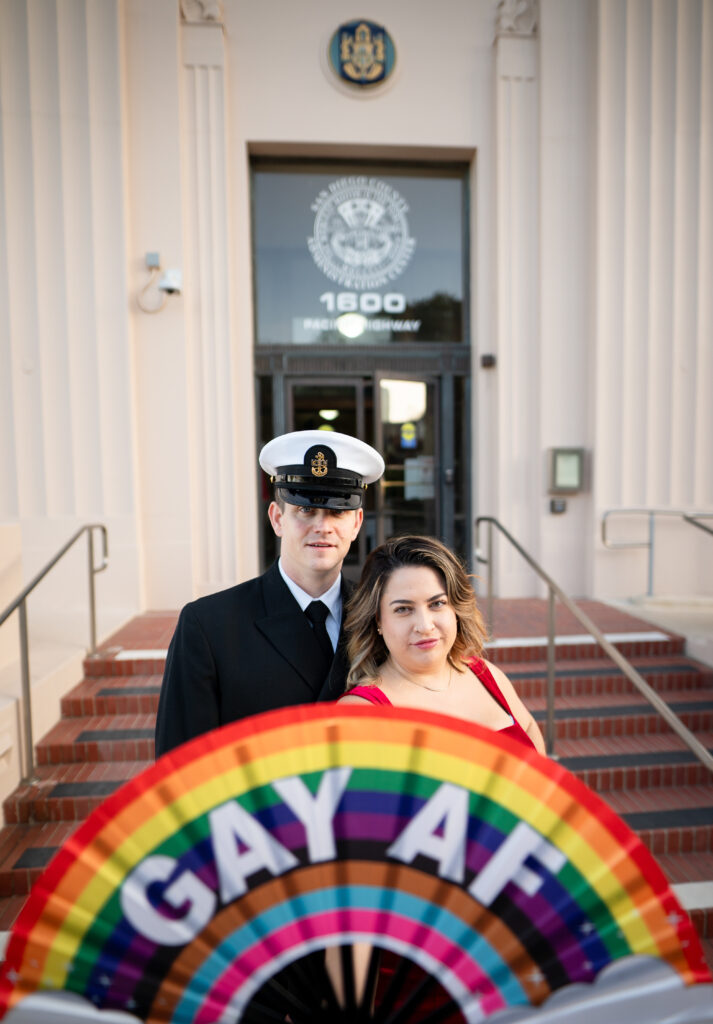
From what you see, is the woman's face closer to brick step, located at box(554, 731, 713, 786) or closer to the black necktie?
the black necktie

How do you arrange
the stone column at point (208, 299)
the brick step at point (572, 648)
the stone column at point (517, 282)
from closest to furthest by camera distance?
the brick step at point (572, 648), the stone column at point (208, 299), the stone column at point (517, 282)

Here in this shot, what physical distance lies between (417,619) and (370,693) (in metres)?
0.17

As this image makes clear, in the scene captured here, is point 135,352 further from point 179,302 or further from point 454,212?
point 454,212

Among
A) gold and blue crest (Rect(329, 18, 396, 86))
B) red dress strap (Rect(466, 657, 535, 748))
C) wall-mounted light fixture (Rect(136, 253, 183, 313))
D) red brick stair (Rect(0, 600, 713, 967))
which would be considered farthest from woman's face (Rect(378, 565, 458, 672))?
gold and blue crest (Rect(329, 18, 396, 86))

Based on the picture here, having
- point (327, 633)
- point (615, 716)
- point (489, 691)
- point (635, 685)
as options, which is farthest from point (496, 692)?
point (615, 716)

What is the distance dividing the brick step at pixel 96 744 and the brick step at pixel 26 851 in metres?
0.38

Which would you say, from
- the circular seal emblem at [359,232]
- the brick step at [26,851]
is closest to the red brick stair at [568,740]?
the brick step at [26,851]

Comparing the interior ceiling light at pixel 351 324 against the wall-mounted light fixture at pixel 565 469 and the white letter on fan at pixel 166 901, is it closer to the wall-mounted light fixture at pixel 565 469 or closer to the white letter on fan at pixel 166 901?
the wall-mounted light fixture at pixel 565 469

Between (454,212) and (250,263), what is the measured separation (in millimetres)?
2158

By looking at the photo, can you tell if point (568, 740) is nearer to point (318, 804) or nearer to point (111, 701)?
point (111, 701)

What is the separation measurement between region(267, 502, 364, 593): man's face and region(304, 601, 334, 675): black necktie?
0.14ft

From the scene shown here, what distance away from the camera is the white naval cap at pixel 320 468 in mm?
1300

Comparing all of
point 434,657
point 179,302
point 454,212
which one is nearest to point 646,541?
point 454,212

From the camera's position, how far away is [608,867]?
0.64 metres
